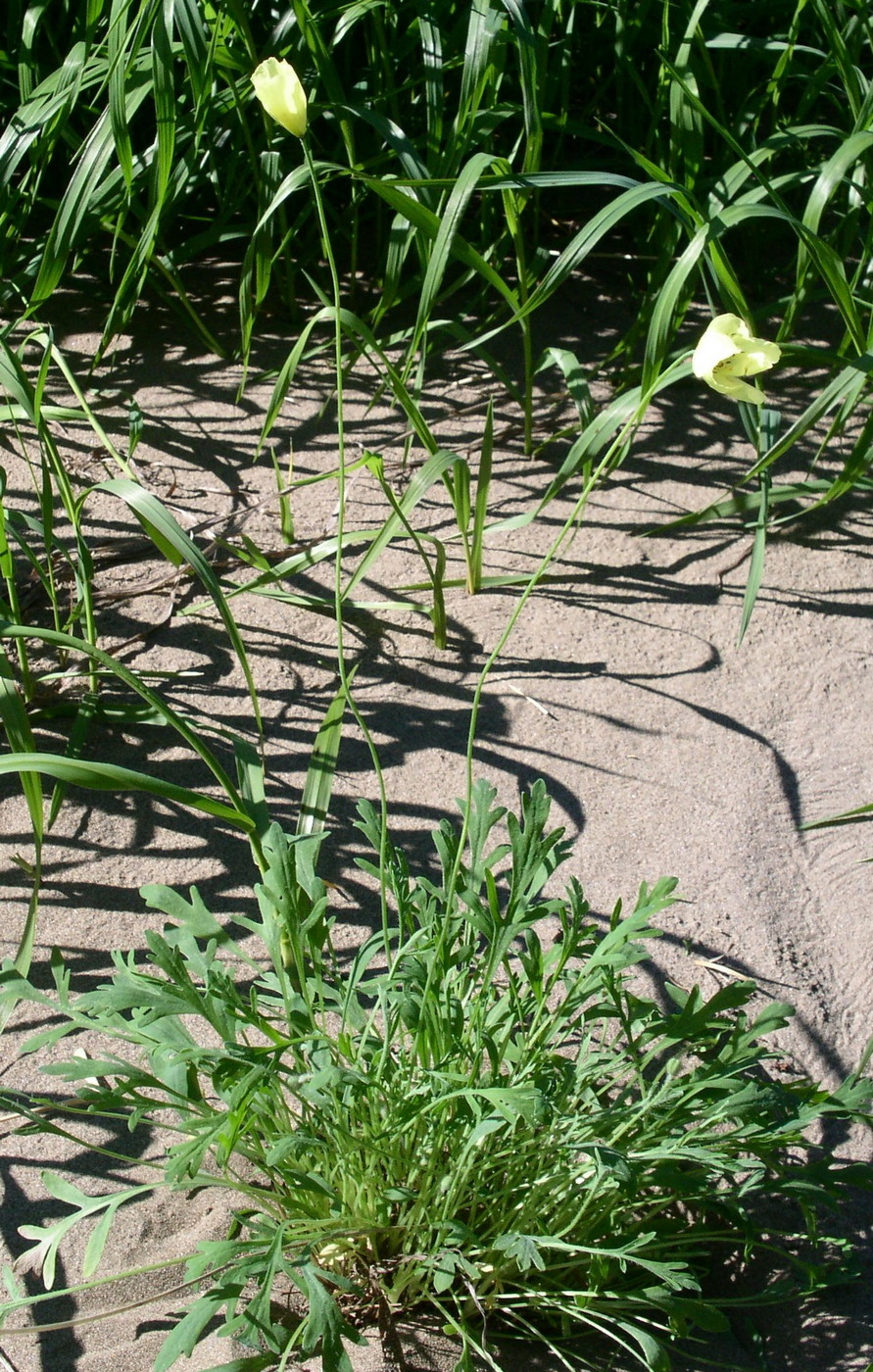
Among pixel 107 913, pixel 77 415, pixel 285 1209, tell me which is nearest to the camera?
pixel 285 1209

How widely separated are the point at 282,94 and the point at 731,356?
480 millimetres

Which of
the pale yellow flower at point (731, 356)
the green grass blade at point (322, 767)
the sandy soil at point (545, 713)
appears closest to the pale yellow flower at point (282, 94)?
the pale yellow flower at point (731, 356)

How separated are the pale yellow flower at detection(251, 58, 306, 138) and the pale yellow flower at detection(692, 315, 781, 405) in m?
0.43

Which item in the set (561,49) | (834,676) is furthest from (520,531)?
(561,49)

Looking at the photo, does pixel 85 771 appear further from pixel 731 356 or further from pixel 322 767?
pixel 731 356

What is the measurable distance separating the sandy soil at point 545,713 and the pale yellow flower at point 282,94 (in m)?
0.82

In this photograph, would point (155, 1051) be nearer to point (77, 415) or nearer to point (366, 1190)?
point (366, 1190)

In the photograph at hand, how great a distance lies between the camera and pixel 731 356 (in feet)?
3.88

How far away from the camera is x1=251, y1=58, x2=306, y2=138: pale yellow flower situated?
122 centimetres

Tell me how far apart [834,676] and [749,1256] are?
909 mm

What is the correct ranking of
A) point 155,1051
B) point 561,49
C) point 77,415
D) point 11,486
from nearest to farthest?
point 155,1051
point 77,415
point 11,486
point 561,49

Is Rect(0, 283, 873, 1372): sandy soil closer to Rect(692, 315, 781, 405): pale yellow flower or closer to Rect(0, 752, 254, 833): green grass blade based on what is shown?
Rect(0, 752, 254, 833): green grass blade

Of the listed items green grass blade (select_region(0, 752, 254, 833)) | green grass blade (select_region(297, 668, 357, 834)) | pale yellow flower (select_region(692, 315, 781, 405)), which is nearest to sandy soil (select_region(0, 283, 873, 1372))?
green grass blade (select_region(297, 668, 357, 834))

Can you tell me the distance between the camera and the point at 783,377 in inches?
96.7
